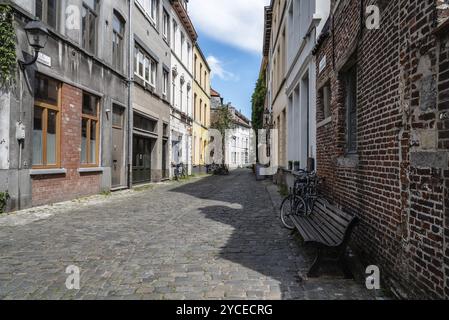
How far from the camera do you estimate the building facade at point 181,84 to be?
23.0 m

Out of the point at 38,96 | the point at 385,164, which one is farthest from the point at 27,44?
the point at 385,164

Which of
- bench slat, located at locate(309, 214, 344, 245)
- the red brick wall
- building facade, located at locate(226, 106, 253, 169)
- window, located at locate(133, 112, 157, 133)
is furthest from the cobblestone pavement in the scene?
building facade, located at locate(226, 106, 253, 169)

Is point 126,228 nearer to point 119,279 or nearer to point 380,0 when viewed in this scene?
point 119,279

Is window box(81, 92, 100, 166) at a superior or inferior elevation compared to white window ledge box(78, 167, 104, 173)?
superior

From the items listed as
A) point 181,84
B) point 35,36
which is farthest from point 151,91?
point 35,36

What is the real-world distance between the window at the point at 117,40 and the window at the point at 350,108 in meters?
10.2

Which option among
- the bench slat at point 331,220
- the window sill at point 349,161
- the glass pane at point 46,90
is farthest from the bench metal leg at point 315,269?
the glass pane at point 46,90

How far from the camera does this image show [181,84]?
83.0 feet

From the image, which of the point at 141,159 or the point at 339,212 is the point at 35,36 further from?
the point at 141,159

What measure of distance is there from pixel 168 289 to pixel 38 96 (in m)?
7.44

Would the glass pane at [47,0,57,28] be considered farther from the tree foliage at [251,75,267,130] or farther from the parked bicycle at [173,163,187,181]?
the tree foliage at [251,75,267,130]

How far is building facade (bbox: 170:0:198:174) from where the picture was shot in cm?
2303

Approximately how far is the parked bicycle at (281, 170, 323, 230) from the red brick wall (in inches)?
242

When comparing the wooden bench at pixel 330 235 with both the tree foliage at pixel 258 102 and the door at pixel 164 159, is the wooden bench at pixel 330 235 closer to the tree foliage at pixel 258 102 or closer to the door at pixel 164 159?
the door at pixel 164 159
